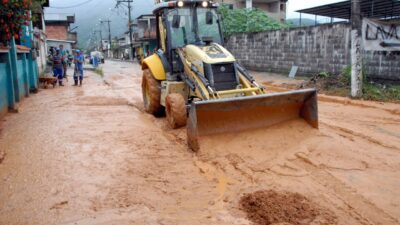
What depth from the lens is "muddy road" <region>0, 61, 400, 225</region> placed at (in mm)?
4168

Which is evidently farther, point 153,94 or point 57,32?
point 57,32

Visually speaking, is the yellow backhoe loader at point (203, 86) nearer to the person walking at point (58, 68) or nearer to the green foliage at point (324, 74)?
the green foliage at point (324, 74)

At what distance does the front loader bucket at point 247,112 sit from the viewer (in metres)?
6.18

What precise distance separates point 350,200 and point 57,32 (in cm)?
5187

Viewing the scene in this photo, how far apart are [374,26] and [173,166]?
865 centimetres

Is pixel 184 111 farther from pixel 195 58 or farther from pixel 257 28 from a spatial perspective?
pixel 257 28

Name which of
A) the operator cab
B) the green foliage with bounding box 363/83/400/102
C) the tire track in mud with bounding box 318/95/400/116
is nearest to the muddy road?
the tire track in mud with bounding box 318/95/400/116

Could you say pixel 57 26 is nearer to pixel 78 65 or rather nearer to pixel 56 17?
pixel 56 17

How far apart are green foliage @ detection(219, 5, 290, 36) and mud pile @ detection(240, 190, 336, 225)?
2190 cm

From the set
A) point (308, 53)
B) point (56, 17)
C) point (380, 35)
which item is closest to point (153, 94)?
point (380, 35)

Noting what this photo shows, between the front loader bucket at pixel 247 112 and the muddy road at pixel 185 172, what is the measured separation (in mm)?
177

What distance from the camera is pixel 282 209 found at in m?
4.09

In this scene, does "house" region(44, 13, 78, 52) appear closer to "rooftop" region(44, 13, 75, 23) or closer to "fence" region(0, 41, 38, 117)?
"rooftop" region(44, 13, 75, 23)

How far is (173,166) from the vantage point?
5.74 meters
